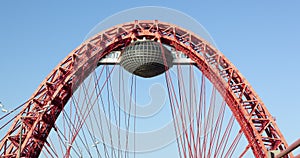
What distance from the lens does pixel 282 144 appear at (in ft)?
89.4

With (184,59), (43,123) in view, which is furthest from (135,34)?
(43,123)

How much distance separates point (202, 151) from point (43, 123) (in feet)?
35.2

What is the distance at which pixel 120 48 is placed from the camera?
30312 millimetres

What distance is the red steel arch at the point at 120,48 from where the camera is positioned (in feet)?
90.7

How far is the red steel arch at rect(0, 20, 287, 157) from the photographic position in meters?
27.7

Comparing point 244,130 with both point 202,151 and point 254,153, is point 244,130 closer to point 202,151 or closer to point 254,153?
point 254,153

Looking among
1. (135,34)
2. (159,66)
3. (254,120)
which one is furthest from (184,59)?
(254,120)

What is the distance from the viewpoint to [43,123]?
2870 centimetres

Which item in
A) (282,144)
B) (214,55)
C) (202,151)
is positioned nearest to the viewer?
(202,151)

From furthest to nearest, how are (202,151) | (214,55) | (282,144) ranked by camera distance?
(214,55) < (282,144) < (202,151)

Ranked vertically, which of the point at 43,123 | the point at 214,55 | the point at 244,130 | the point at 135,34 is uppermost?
the point at 135,34

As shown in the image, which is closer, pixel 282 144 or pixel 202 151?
pixel 202 151

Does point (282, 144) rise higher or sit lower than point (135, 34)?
lower

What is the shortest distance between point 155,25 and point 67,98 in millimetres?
7660
